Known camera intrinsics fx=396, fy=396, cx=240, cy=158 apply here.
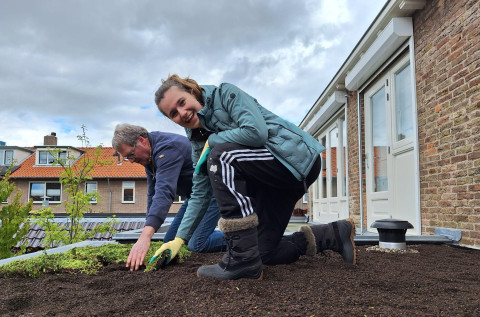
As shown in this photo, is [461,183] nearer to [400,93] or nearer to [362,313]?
[400,93]

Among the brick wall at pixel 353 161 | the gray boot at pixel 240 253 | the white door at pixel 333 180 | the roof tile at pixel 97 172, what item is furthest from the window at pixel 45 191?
the gray boot at pixel 240 253

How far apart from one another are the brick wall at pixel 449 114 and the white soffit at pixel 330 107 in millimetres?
3184

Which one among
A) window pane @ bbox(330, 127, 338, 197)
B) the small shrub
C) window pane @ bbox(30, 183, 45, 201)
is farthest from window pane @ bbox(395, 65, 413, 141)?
window pane @ bbox(30, 183, 45, 201)

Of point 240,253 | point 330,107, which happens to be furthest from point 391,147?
point 240,253

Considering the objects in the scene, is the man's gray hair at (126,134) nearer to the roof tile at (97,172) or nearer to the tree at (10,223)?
the tree at (10,223)

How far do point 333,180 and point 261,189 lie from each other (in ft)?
25.6

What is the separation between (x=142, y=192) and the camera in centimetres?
2819

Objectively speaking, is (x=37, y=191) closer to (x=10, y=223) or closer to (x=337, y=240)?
(x=10, y=223)

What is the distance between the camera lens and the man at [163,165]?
8.42ft

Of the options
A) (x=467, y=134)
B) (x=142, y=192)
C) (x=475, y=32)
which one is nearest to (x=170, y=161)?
(x=467, y=134)

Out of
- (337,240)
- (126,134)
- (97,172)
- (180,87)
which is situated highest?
(97,172)

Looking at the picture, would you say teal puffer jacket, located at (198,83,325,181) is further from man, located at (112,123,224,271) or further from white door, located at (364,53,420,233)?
white door, located at (364,53,420,233)

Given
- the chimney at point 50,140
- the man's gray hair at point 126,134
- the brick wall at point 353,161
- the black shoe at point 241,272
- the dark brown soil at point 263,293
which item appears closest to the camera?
the dark brown soil at point 263,293

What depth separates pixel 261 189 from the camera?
2254 mm
